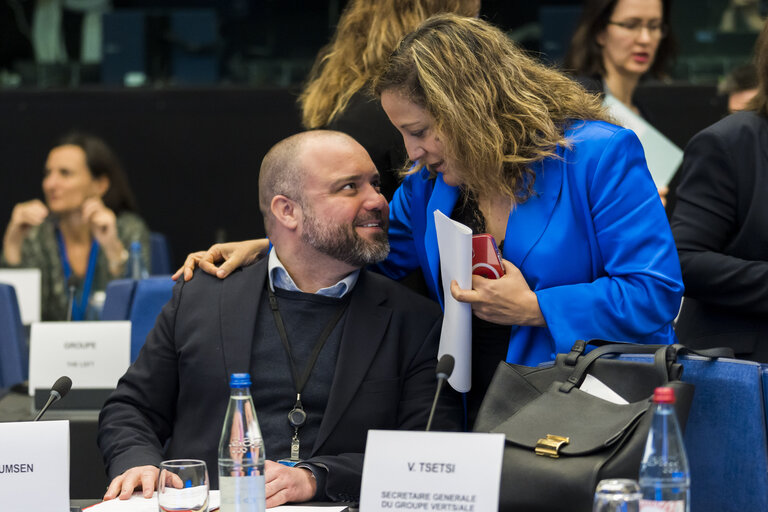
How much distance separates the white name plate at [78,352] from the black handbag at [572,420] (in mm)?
1721

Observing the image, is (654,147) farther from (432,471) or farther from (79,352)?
(432,471)

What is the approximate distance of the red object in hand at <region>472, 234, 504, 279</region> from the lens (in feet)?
7.54

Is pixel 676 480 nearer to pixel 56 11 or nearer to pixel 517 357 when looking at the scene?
pixel 517 357

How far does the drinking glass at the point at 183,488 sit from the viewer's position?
191 centimetres

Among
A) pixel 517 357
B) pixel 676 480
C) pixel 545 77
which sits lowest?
pixel 676 480

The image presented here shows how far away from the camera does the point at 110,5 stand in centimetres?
811

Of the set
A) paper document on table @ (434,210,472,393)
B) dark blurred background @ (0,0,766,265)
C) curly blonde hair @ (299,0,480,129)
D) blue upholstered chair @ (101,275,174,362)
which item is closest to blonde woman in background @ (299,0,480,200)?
curly blonde hair @ (299,0,480,129)

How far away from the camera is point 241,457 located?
1.95m

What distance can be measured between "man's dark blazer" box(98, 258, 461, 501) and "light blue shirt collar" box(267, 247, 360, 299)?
21 mm

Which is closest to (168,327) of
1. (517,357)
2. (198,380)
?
(198,380)

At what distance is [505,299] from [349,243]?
519 mm

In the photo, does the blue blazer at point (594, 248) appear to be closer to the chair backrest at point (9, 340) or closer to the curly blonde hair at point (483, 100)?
the curly blonde hair at point (483, 100)

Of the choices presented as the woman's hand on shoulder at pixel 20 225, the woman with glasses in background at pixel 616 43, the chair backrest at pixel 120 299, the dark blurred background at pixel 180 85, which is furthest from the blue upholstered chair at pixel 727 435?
the dark blurred background at pixel 180 85

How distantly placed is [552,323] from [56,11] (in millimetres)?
6686
